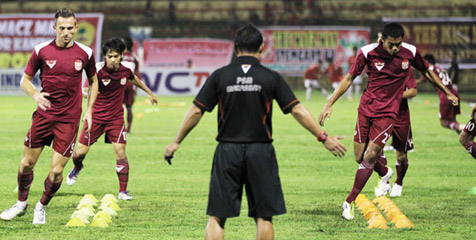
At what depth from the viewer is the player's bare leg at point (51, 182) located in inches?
368

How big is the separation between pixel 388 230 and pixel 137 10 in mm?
37326

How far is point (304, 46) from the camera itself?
134 feet

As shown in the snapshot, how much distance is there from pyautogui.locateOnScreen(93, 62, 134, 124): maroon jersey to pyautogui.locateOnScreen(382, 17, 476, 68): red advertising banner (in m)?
29.6

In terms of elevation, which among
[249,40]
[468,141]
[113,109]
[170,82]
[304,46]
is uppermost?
[249,40]

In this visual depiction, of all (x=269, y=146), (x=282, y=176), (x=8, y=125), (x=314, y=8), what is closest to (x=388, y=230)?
(x=269, y=146)

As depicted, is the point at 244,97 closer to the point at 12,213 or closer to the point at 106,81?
the point at 12,213

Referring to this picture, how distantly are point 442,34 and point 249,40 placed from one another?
34738 millimetres

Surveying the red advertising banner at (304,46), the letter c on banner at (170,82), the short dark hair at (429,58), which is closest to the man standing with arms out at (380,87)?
the short dark hair at (429,58)

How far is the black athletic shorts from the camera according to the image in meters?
6.88

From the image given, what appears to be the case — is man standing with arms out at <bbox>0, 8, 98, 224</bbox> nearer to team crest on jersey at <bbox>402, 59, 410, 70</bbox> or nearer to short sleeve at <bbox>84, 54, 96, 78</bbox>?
short sleeve at <bbox>84, 54, 96, 78</bbox>

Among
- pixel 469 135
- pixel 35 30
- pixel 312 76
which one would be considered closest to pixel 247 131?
pixel 469 135

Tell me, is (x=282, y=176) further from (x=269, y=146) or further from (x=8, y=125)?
(x=8, y=125)

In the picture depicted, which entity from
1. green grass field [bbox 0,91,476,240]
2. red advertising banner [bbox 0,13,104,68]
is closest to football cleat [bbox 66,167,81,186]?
green grass field [bbox 0,91,476,240]

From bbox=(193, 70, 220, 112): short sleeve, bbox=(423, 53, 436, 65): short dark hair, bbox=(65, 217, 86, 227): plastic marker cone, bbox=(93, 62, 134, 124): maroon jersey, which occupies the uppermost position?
bbox=(193, 70, 220, 112): short sleeve
